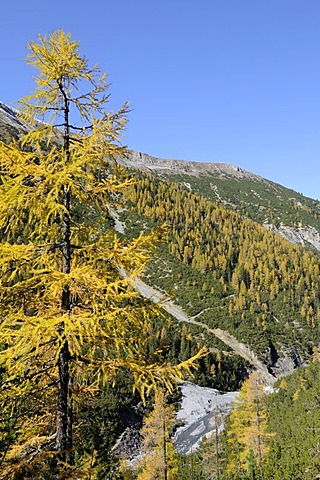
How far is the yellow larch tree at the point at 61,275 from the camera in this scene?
5164mm

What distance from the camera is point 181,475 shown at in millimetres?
33031

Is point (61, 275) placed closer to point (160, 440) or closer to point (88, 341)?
point (88, 341)

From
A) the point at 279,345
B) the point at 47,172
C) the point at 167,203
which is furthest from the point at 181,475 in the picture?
the point at 167,203

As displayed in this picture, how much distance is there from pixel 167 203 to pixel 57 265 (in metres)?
145

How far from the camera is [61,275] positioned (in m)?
5.28

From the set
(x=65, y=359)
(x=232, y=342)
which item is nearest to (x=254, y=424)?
(x=65, y=359)

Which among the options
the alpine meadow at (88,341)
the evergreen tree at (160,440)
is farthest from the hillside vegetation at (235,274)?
the evergreen tree at (160,440)

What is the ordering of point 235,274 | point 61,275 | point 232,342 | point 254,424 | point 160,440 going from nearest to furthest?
1. point 61,275
2. point 160,440
3. point 254,424
4. point 232,342
5. point 235,274

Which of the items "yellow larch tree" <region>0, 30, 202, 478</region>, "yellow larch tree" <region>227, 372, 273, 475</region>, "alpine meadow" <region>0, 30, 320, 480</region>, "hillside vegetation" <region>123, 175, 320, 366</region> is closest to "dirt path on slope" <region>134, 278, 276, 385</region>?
"hillside vegetation" <region>123, 175, 320, 366</region>

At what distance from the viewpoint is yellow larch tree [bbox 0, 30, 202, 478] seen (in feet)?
16.9

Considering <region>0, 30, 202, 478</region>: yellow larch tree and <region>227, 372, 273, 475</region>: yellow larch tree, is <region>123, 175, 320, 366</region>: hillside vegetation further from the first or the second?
<region>0, 30, 202, 478</region>: yellow larch tree

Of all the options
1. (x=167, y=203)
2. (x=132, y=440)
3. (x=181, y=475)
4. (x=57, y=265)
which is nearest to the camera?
(x=57, y=265)

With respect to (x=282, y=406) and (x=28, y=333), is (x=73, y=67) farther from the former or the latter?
(x=282, y=406)

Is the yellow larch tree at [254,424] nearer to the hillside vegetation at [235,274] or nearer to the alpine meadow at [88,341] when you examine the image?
the alpine meadow at [88,341]
